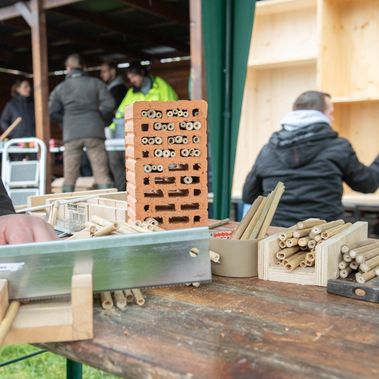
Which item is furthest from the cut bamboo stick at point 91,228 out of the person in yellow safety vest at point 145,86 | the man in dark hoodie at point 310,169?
the person in yellow safety vest at point 145,86

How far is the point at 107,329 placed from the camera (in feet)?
3.12

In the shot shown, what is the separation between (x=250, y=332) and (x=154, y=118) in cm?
95

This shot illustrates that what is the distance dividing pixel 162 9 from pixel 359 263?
23.4 feet

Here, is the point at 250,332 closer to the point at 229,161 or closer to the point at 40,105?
the point at 229,161

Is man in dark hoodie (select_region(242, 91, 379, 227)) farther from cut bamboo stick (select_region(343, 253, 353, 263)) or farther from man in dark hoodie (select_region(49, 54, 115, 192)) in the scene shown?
man in dark hoodie (select_region(49, 54, 115, 192))

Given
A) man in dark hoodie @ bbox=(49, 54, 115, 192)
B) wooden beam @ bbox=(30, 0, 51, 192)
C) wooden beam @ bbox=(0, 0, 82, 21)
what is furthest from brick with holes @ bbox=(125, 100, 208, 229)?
wooden beam @ bbox=(0, 0, 82, 21)

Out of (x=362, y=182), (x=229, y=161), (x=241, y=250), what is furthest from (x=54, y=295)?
(x=362, y=182)

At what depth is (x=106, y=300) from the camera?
1062 millimetres

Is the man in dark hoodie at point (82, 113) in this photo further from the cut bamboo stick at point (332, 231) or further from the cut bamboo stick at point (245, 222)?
the cut bamboo stick at point (332, 231)

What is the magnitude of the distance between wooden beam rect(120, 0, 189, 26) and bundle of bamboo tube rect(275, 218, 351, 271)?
6.31 m

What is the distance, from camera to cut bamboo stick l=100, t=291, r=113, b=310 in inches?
41.5

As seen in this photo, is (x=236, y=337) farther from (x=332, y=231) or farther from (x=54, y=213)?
(x=54, y=213)

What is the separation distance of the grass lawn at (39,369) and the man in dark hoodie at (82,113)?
3.77 m

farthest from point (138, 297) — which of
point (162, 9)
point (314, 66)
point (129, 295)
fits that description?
point (162, 9)
